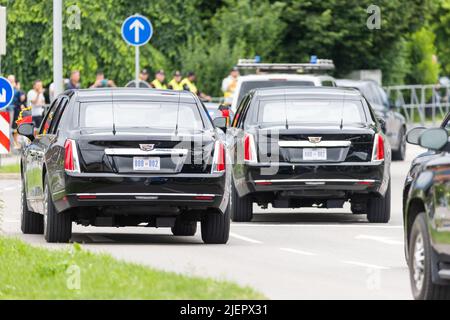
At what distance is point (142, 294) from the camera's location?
12.1 metres

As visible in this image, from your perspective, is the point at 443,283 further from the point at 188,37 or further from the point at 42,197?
the point at 188,37

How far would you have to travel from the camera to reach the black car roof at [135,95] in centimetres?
1845

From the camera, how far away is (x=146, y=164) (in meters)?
17.5

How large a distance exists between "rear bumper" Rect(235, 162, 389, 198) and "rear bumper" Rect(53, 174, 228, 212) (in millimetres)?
3467

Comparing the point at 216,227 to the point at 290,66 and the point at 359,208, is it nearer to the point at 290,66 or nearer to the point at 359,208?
the point at 359,208

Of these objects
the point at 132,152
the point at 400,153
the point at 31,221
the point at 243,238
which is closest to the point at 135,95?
the point at 132,152

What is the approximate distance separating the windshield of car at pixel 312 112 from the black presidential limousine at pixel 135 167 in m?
3.26

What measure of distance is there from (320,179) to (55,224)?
4086 millimetres

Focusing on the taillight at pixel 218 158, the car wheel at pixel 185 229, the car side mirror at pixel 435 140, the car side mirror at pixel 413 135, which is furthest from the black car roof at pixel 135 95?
the car side mirror at pixel 435 140

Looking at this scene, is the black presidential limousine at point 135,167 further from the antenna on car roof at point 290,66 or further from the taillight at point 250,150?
the antenna on car roof at point 290,66

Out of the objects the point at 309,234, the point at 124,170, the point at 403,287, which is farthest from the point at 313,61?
the point at 403,287

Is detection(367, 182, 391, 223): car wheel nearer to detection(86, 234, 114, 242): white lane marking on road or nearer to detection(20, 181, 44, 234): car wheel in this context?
detection(86, 234, 114, 242): white lane marking on road

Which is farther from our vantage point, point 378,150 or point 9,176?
point 9,176
